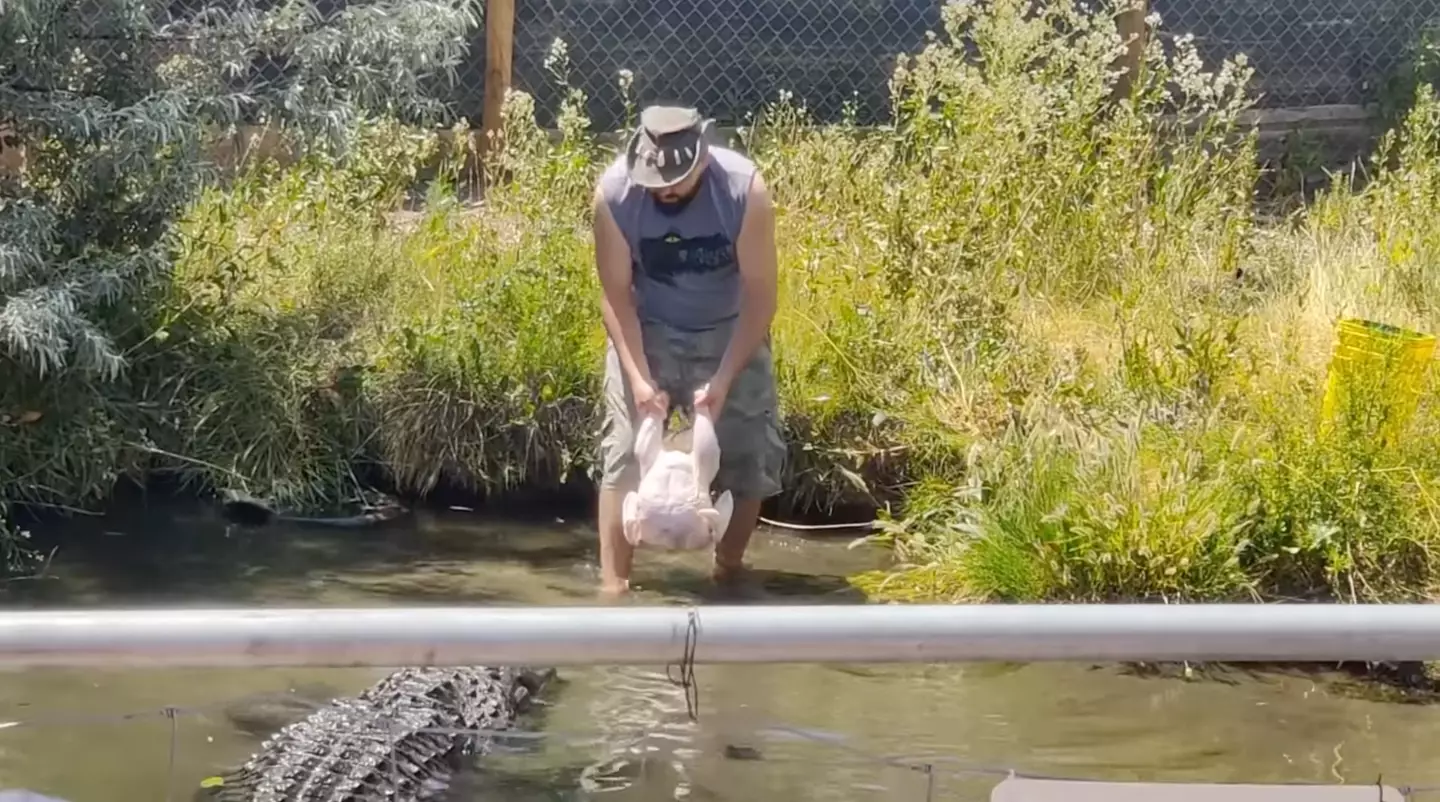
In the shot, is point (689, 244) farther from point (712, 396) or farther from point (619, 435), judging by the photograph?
point (619, 435)

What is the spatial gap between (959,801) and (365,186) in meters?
4.03

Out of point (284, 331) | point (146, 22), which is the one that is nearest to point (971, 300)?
point (284, 331)

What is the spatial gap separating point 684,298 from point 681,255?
0.13 m

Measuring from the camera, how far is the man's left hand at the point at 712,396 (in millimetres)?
4438

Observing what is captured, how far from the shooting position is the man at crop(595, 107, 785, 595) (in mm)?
4375

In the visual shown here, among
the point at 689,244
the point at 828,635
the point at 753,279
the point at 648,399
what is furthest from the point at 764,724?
the point at 828,635

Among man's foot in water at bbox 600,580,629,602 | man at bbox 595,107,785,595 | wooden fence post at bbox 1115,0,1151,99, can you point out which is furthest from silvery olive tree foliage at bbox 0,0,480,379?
wooden fence post at bbox 1115,0,1151,99

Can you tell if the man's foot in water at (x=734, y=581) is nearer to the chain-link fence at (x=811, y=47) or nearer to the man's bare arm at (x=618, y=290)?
the man's bare arm at (x=618, y=290)

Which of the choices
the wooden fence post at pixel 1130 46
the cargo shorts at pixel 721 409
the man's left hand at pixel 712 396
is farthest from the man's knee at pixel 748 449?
the wooden fence post at pixel 1130 46

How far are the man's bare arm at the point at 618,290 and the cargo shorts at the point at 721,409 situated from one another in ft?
0.27

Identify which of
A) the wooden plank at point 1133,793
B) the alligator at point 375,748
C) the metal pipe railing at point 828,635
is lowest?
the alligator at point 375,748

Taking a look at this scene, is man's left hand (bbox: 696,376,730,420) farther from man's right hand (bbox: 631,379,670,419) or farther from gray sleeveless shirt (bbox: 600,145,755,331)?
gray sleeveless shirt (bbox: 600,145,755,331)

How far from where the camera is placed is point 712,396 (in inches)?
175

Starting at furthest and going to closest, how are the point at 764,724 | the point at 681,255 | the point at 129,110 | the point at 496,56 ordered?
the point at 496,56
the point at 129,110
the point at 681,255
the point at 764,724
